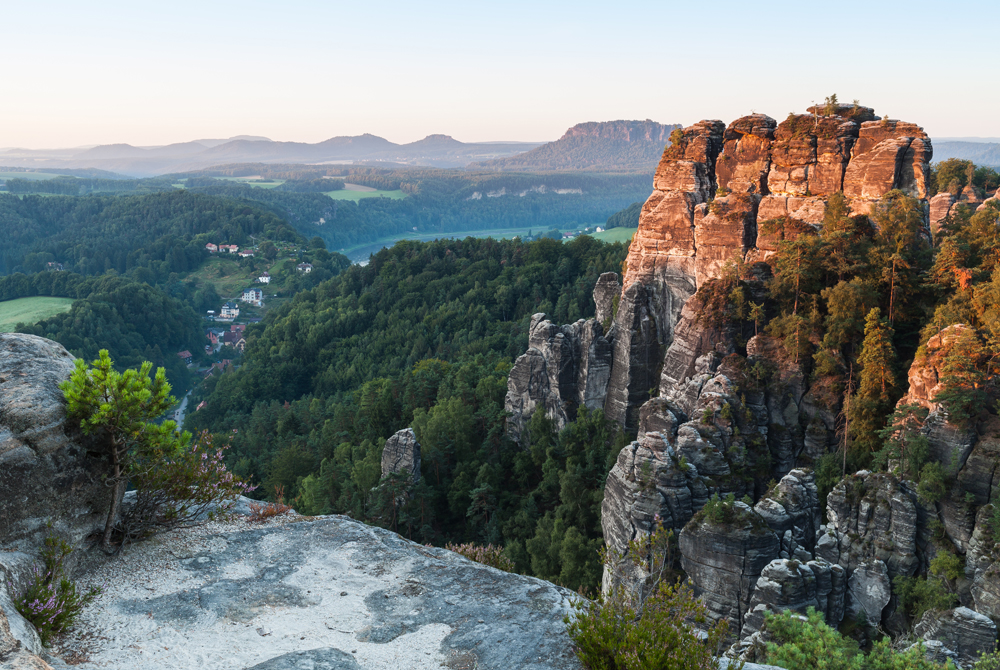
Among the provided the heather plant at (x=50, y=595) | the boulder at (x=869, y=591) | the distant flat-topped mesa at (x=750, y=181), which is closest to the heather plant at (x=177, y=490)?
the heather plant at (x=50, y=595)

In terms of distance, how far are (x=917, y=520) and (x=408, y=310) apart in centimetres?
6617

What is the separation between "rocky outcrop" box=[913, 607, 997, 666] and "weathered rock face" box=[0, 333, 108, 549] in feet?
67.7

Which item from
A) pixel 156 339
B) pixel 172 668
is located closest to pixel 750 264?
pixel 172 668

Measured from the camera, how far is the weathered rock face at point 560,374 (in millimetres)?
38781

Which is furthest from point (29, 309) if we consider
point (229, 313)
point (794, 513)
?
point (794, 513)

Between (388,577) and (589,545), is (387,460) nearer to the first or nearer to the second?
(589,545)

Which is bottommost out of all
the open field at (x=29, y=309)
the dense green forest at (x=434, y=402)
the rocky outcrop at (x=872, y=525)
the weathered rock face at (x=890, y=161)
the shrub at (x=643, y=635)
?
the open field at (x=29, y=309)

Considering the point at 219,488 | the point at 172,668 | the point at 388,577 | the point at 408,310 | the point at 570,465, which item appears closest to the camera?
the point at 172,668

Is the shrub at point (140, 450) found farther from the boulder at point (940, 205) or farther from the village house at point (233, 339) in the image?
the village house at point (233, 339)

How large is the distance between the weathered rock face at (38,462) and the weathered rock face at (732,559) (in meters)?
17.5

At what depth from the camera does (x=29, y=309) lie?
129250mm

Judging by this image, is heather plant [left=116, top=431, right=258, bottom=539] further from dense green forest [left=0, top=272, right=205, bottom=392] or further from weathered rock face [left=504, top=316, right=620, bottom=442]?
dense green forest [left=0, top=272, right=205, bottom=392]

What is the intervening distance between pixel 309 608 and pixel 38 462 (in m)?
5.45

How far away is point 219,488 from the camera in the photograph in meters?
14.8
